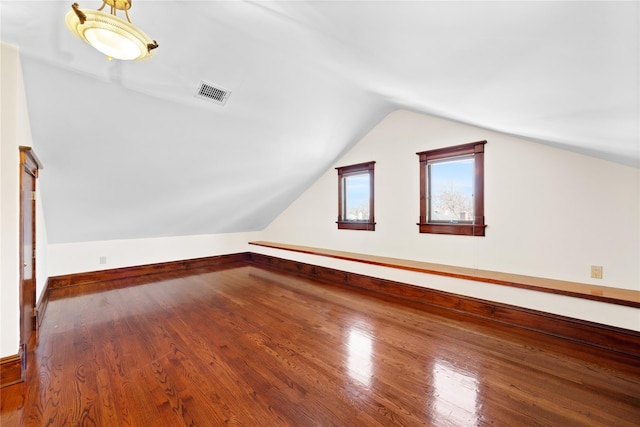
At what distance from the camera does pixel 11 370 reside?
5.66 feet

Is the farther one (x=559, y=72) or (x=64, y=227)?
(x=64, y=227)

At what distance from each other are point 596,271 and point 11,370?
4.67 m

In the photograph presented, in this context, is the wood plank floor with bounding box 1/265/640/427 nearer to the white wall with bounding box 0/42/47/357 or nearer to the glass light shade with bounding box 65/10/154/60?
the white wall with bounding box 0/42/47/357

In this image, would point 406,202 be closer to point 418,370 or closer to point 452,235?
point 452,235

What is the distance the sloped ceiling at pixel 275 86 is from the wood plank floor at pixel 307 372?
162 cm

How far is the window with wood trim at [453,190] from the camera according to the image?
3.21 metres

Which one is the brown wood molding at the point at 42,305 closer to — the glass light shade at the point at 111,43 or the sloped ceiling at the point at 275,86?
the sloped ceiling at the point at 275,86

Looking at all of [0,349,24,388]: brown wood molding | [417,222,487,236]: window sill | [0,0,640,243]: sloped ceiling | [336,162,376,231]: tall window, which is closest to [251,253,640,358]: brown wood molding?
[417,222,487,236]: window sill

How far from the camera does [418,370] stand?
1.88 m

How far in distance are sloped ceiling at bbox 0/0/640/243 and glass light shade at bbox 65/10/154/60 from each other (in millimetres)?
744

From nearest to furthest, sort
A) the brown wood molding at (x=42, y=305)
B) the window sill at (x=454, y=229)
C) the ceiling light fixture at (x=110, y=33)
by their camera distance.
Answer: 1. the ceiling light fixture at (x=110, y=33)
2. the brown wood molding at (x=42, y=305)
3. the window sill at (x=454, y=229)

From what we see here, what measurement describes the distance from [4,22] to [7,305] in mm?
1789

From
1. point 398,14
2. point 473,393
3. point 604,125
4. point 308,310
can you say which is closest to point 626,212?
point 604,125

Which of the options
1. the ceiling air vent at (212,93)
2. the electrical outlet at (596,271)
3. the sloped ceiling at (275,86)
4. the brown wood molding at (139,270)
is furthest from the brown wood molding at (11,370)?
the electrical outlet at (596,271)
